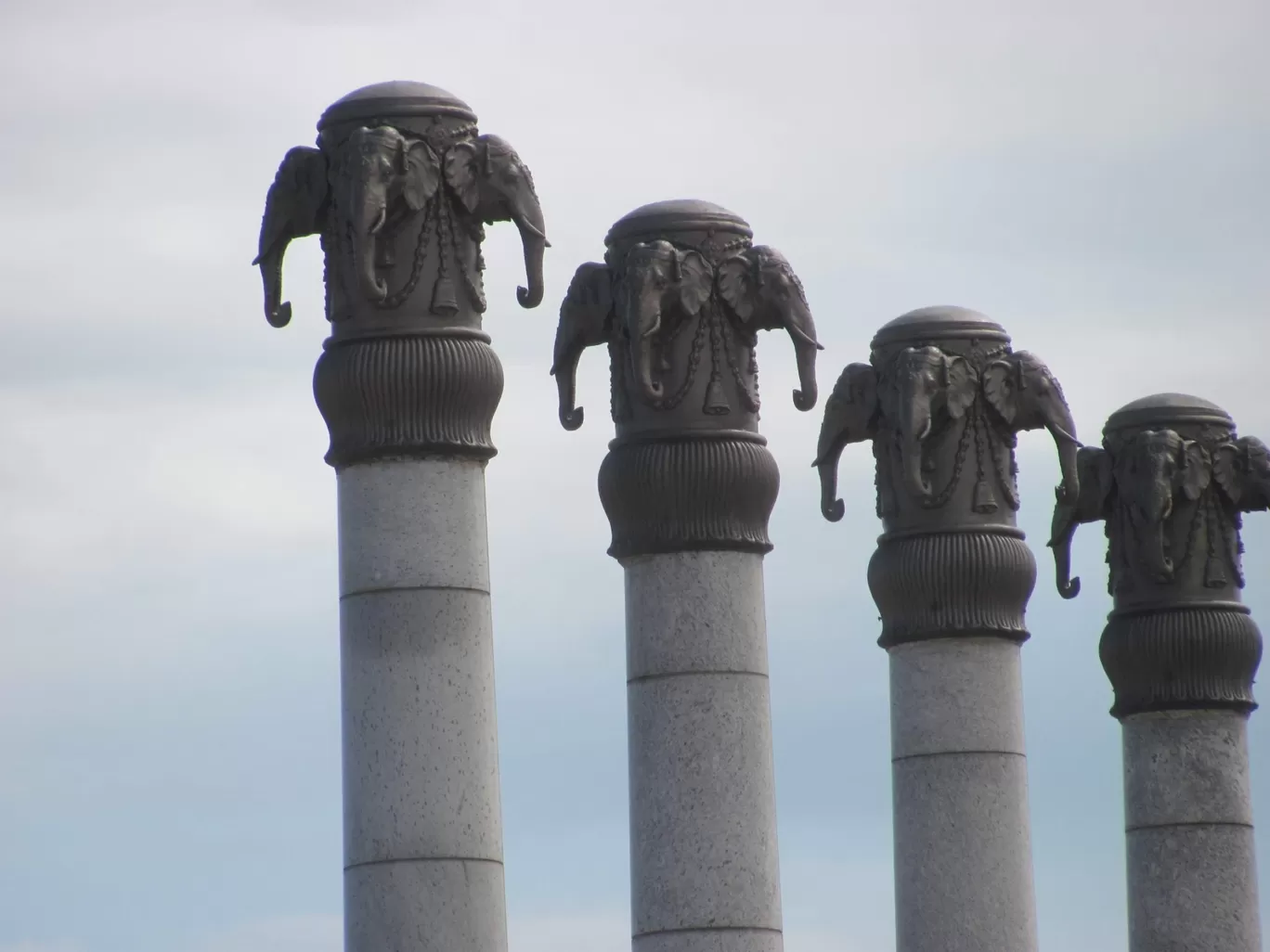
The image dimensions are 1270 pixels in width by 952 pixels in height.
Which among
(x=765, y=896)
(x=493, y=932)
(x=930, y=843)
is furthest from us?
(x=930, y=843)

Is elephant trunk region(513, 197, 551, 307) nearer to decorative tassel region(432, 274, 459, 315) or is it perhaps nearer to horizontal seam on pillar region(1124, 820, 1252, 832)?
decorative tassel region(432, 274, 459, 315)

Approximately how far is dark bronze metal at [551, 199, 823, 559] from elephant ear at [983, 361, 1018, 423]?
4482 millimetres

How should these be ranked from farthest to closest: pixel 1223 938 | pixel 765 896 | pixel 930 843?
pixel 1223 938
pixel 930 843
pixel 765 896

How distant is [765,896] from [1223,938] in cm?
998

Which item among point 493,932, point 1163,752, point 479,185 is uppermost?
point 479,185

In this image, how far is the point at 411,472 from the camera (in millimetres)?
29547

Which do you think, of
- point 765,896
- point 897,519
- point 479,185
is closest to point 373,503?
point 479,185

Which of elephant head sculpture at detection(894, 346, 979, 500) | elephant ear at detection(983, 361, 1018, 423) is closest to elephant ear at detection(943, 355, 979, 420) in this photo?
elephant head sculpture at detection(894, 346, 979, 500)

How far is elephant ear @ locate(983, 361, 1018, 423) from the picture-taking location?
3644cm

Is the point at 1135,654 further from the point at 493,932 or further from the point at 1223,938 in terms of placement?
the point at 493,932

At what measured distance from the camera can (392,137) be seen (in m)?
29.7

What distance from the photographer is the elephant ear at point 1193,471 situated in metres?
39.9

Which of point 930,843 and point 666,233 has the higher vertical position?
point 666,233

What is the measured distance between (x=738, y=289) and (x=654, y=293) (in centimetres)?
82
